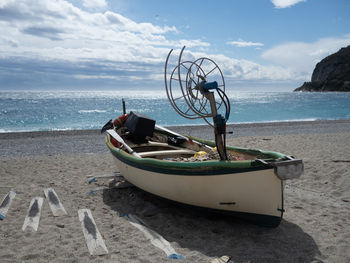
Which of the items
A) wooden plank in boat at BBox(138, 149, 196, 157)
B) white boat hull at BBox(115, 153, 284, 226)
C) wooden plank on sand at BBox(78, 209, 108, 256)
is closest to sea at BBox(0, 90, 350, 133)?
wooden plank in boat at BBox(138, 149, 196, 157)

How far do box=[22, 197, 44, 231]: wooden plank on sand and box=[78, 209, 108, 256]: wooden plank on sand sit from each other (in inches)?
28.7

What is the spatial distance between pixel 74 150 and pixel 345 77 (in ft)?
397

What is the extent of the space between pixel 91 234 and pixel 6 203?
95.6 inches

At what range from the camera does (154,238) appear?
14.6ft

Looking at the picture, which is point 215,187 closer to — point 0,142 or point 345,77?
point 0,142

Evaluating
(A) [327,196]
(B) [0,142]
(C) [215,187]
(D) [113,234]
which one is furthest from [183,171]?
(B) [0,142]

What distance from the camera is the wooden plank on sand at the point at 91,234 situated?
4.05 m

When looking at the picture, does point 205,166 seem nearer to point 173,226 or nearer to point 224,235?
point 224,235

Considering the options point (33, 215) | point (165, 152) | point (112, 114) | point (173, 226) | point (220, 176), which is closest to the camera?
point (220, 176)

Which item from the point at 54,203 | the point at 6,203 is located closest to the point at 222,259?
the point at 54,203

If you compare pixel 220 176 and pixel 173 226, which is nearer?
pixel 220 176

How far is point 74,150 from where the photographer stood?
13.6 meters

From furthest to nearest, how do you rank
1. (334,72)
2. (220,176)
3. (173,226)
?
1. (334,72)
2. (173,226)
3. (220,176)

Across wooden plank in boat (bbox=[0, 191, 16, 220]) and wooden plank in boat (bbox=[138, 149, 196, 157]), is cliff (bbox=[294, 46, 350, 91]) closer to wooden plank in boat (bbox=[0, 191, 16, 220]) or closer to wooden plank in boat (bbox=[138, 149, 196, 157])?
wooden plank in boat (bbox=[138, 149, 196, 157])
